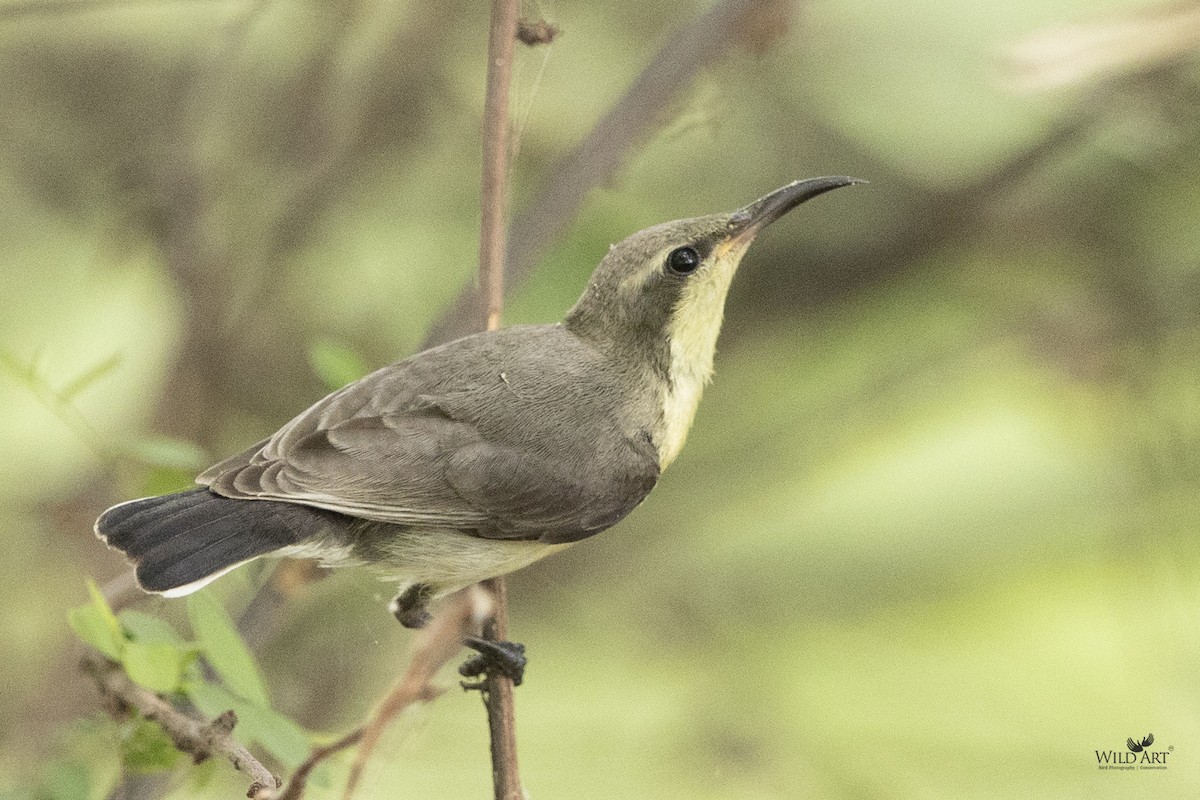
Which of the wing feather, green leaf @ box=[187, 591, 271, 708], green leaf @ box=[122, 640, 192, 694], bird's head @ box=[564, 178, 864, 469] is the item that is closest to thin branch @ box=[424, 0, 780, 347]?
bird's head @ box=[564, 178, 864, 469]

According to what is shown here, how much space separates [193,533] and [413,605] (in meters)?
0.74

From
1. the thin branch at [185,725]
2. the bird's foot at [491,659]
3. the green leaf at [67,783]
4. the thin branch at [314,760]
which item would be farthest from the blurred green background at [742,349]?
the thin branch at [314,760]

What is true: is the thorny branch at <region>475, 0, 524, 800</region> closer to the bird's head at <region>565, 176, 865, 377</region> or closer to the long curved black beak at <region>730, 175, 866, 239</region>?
the bird's head at <region>565, 176, 865, 377</region>

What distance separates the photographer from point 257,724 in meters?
2.08

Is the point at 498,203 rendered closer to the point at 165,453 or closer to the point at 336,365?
the point at 336,365

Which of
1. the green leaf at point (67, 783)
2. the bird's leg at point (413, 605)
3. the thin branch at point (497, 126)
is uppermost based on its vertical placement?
the thin branch at point (497, 126)

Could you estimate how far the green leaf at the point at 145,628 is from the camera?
2.08 metres

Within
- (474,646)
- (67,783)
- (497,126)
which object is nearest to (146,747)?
(67,783)

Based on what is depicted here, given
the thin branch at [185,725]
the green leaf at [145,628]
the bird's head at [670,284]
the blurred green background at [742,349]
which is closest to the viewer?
the thin branch at [185,725]

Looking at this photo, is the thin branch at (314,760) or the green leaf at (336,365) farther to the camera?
the green leaf at (336,365)

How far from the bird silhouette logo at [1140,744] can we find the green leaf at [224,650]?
7.30 feet

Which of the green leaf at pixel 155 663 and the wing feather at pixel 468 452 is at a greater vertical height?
the wing feather at pixel 468 452

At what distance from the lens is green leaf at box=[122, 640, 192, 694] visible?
77.0 inches

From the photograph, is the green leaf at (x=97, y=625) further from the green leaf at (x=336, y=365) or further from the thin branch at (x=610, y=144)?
the thin branch at (x=610, y=144)
